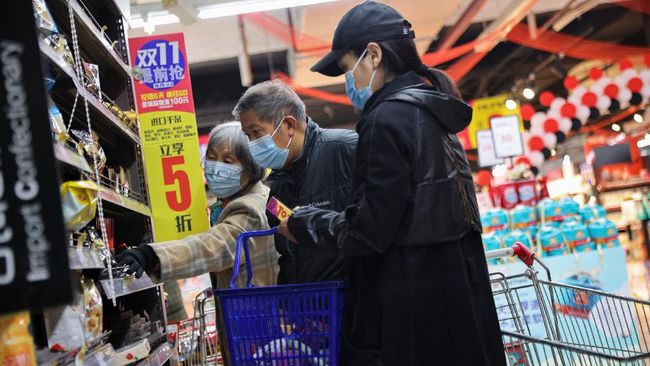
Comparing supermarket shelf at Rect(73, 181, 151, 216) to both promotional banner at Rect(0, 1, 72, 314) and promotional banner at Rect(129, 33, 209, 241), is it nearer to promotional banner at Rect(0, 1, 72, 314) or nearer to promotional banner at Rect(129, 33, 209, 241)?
promotional banner at Rect(129, 33, 209, 241)

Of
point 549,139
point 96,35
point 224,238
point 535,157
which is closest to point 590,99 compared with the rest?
point 549,139

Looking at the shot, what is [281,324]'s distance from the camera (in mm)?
2082

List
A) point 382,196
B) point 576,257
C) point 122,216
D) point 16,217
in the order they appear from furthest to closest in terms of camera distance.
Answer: point 576,257
point 122,216
point 382,196
point 16,217

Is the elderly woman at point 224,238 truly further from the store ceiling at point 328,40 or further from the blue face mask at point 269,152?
the store ceiling at point 328,40

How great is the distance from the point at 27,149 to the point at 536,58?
15.5 m

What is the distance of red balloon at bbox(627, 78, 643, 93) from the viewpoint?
12.4 m

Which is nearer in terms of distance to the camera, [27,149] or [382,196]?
[27,149]

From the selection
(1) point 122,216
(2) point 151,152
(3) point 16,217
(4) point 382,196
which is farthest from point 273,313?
(2) point 151,152

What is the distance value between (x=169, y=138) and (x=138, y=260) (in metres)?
1.87

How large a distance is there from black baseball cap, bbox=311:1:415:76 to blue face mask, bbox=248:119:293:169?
61 centimetres

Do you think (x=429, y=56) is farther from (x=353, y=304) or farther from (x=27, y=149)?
(x=27, y=149)

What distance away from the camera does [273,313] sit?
205 cm

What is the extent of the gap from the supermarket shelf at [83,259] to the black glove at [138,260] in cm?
35

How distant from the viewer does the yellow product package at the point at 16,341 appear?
146 cm
